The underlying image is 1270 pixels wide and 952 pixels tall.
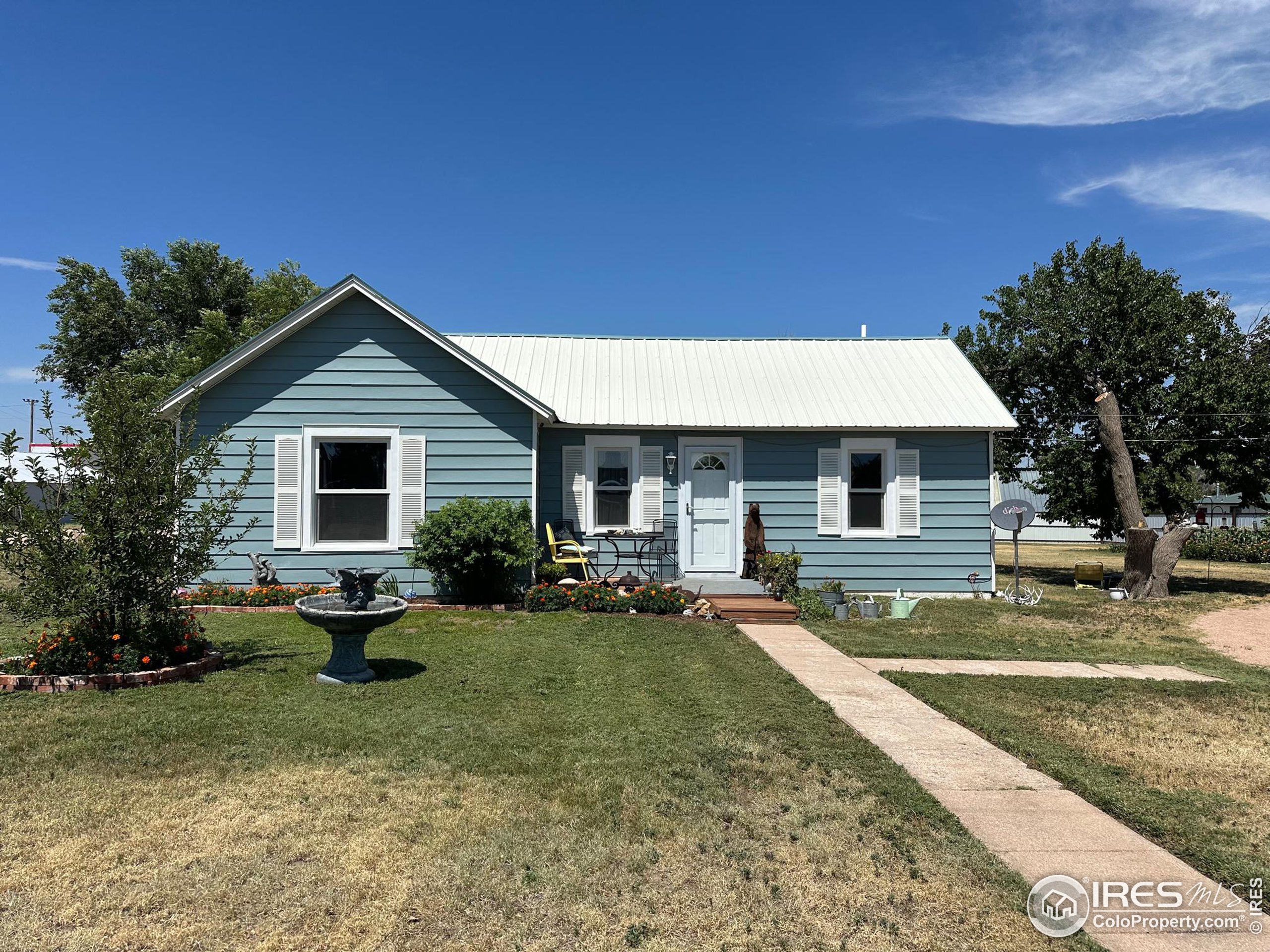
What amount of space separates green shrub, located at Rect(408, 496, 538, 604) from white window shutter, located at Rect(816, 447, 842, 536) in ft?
16.8

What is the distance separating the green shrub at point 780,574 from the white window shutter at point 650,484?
6.35 feet

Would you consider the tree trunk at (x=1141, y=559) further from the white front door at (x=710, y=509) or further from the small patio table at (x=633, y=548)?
the small patio table at (x=633, y=548)

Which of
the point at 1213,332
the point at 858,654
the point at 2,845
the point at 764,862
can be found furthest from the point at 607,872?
the point at 1213,332

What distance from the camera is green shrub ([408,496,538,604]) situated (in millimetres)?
10883

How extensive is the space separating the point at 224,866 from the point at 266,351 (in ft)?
31.9

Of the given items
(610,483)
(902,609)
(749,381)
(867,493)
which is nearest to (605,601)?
(610,483)

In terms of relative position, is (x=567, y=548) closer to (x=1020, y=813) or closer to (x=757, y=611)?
(x=757, y=611)

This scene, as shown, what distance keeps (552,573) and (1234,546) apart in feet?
85.7

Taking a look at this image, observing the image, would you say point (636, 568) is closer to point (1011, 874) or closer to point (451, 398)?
point (451, 398)

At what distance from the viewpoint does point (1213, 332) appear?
17500mm

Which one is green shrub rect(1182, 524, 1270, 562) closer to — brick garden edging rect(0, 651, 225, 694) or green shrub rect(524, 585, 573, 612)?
green shrub rect(524, 585, 573, 612)

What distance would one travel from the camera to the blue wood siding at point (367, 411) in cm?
1185

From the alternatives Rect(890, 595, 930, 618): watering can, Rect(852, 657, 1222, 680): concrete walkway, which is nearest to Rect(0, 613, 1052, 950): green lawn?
Rect(852, 657, 1222, 680): concrete walkway

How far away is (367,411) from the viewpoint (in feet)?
39.2
